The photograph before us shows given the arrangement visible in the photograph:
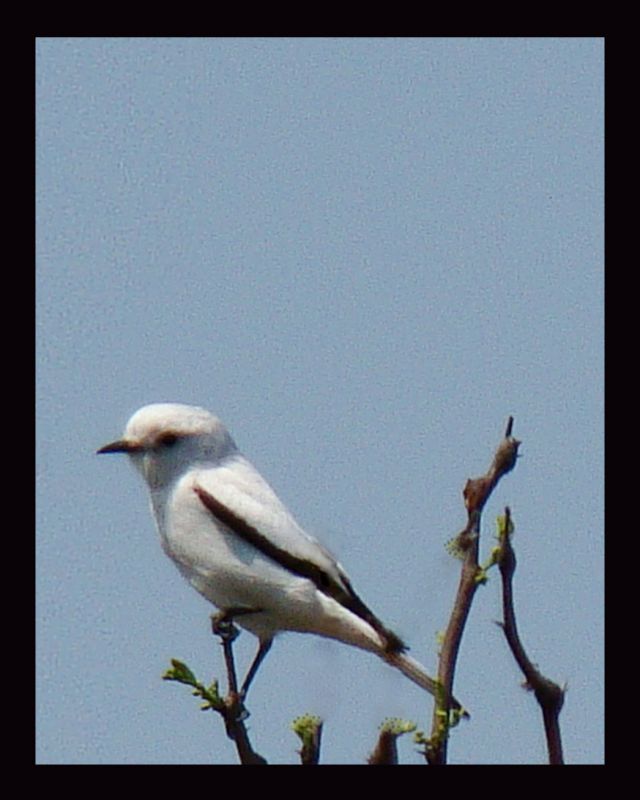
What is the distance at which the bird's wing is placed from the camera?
24.8 feet

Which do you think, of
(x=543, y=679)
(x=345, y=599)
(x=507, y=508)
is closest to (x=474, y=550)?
(x=507, y=508)

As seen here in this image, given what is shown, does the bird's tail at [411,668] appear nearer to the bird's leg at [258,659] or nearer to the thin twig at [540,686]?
the bird's leg at [258,659]

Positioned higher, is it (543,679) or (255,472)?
(255,472)

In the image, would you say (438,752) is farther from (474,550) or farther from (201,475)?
(201,475)

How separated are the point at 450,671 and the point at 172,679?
124 cm

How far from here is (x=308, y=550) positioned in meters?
7.59

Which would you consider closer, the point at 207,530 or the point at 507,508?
the point at 507,508

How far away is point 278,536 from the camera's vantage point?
7.61 meters

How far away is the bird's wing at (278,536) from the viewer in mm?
7562

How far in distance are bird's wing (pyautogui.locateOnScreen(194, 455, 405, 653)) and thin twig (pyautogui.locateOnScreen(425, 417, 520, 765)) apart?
2.18 meters

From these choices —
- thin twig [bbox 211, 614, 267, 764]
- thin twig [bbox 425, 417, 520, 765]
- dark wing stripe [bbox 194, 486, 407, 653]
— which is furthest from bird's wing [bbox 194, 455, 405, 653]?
thin twig [bbox 425, 417, 520, 765]

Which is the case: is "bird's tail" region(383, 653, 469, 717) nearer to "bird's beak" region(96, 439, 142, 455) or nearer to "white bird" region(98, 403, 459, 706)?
"white bird" region(98, 403, 459, 706)

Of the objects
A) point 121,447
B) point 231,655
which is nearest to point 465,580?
point 231,655

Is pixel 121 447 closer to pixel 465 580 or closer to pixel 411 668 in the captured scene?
pixel 411 668
